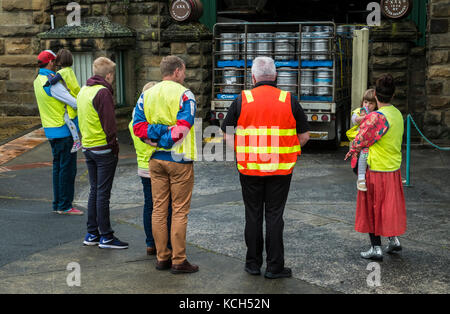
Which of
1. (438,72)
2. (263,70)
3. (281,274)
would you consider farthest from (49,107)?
(438,72)

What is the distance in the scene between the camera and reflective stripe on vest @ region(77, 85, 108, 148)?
6.56m

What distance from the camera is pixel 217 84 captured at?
533 inches

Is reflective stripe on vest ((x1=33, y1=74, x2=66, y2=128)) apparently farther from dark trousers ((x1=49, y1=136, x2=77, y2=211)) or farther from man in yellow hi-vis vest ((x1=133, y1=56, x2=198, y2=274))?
man in yellow hi-vis vest ((x1=133, y1=56, x2=198, y2=274))

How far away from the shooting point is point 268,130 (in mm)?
5504

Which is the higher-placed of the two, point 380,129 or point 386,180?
point 380,129

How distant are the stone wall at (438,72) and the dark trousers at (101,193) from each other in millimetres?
9140

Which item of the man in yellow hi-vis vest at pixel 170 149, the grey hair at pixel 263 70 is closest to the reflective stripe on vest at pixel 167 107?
the man in yellow hi-vis vest at pixel 170 149

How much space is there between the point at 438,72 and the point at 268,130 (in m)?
9.35

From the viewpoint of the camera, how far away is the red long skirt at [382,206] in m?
6.02

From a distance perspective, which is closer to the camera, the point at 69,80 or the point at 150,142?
the point at 150,142

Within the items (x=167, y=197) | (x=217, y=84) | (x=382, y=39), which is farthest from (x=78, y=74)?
(x=167, y=197)

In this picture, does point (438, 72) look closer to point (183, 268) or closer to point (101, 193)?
point (101, 193)
